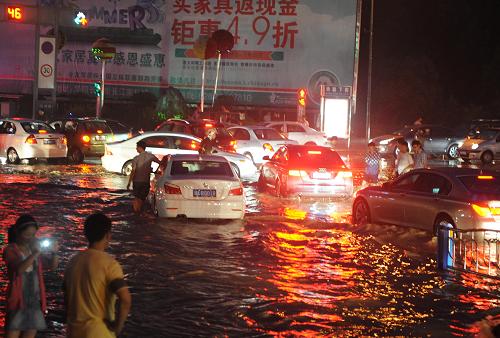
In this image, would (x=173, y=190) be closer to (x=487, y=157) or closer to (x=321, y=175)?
(x=321, y=175)

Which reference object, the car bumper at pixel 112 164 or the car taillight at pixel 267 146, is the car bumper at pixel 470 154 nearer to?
the car taillight at pixel 267 146

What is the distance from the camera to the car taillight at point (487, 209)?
535 inches

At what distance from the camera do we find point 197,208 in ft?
51.2

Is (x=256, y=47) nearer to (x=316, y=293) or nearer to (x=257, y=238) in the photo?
(x=257, y=238)

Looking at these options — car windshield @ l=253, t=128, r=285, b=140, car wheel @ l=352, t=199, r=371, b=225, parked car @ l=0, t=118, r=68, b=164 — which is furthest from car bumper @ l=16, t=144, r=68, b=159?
car wheel @ l=352, t=199, r=371, b=225

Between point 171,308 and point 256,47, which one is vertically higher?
point 256,47

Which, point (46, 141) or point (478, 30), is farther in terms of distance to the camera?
point (478, 30)

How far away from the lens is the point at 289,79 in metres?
51.0

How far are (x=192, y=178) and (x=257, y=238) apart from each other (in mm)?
1764

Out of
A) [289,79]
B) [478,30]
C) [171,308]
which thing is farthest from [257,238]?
[478,30]

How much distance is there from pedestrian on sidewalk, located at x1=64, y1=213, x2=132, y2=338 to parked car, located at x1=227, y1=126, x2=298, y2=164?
2266 centimetres

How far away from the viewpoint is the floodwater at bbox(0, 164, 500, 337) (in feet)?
29.7

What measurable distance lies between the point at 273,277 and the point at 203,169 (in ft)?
18.2

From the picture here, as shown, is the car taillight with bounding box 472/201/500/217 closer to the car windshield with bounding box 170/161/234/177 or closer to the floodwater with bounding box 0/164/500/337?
the floodwater with bounding box 0/164/500/337
